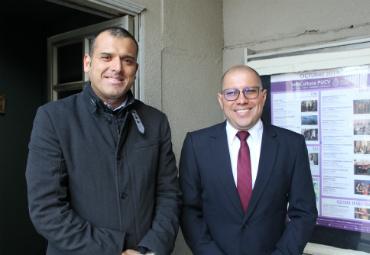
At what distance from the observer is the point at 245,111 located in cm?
174

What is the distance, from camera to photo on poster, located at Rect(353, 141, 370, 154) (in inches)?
92.6

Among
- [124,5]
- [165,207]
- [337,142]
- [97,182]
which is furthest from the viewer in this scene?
[337,142]

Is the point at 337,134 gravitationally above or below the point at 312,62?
below

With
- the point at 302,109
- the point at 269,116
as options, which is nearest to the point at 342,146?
Answer: the point at 302,109

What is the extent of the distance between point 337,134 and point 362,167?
12.0 inches

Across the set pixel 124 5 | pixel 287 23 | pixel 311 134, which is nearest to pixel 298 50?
pixel 287 23

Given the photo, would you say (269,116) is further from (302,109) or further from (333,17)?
(333,17)

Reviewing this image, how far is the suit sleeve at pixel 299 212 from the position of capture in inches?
63.4

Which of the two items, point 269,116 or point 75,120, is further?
point 269,116

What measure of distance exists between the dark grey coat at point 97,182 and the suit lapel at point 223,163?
0.88ft

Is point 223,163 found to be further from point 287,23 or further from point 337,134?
point 287,23

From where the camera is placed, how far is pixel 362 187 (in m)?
2.36

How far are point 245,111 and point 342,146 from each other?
3.83ft

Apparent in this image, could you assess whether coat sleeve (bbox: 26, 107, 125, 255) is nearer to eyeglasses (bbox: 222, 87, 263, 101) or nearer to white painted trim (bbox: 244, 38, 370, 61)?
eyeglasses (bbox: 222, 87, 263, 101)
